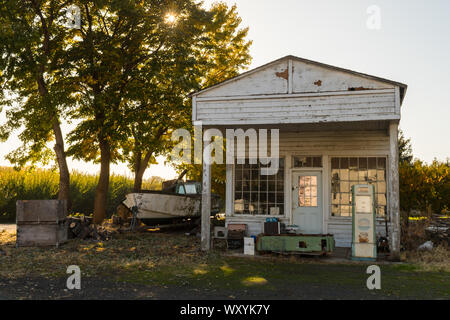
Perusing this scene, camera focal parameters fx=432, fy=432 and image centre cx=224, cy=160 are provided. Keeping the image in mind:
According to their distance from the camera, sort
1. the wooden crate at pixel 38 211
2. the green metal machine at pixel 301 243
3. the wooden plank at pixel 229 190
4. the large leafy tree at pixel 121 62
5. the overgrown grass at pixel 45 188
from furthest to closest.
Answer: the overgrown grass at pixel 45 188, the large leafy tree at pixel 121 62, the wooden plank at pixel 229 190, the wooden crate at pixel 38 211, the green metal machine at pixel 301 243

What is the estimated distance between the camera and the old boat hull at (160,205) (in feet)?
55.4

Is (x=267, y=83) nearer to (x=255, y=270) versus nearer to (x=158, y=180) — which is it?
(x=255, y=270)

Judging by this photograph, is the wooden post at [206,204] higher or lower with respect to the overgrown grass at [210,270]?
higher

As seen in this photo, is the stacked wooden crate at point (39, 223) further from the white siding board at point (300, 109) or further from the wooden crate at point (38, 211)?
the white siding board at point (300, 109)

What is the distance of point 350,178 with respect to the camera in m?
13.1

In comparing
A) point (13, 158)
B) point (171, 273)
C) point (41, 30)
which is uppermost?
point (41, 30)

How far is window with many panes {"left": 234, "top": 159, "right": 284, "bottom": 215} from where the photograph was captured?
13.6 metres

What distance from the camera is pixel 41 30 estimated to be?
17484 millimetres

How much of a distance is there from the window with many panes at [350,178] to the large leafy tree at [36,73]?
10.6 m

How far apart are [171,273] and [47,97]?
10.4m

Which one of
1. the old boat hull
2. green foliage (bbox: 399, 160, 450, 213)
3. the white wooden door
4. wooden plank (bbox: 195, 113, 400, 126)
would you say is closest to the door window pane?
the white wooden door

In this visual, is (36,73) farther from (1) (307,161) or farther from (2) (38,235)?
(1) (307,161)

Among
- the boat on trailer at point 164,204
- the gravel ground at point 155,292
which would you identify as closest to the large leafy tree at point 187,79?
the boat on trailer at point 164,204
